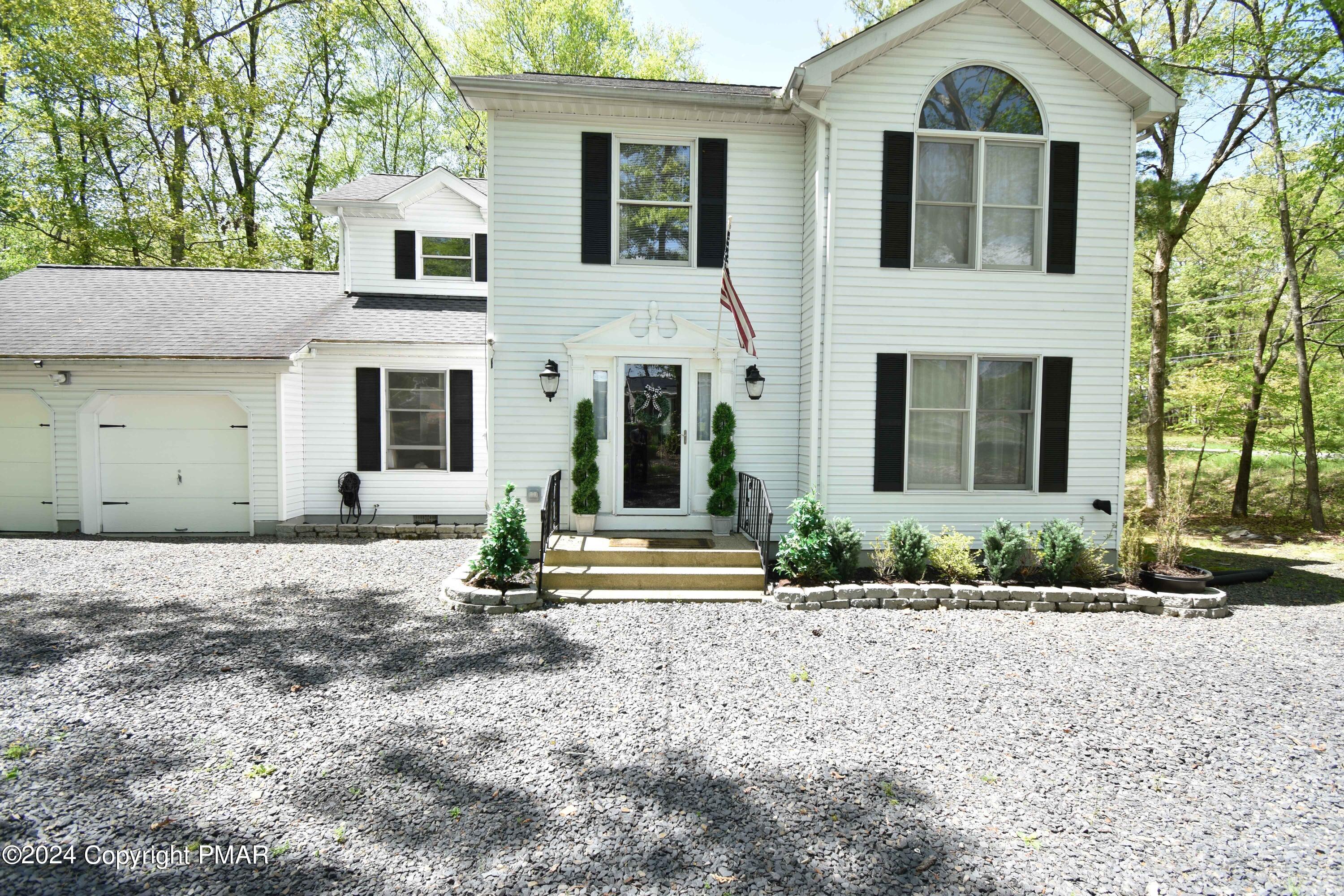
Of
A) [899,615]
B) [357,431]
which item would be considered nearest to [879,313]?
[899,615]

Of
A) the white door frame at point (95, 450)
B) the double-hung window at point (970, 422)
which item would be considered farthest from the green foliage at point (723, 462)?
the white door frame at point (95, 450)

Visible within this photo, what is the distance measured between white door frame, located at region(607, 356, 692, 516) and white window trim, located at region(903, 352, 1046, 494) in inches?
107

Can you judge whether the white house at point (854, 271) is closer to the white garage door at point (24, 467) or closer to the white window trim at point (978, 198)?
the white window trim at point (978, 198)

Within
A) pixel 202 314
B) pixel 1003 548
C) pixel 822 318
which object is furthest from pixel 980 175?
pixel 202 314

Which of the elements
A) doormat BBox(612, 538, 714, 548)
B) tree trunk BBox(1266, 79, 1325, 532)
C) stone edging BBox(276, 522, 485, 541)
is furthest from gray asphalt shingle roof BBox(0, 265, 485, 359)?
tree trunk BBox(1266, 79, 1325, 532)

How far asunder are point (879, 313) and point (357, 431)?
8296 millimetres

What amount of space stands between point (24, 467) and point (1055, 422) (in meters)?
15.4

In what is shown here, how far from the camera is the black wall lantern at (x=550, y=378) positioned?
750 centimetres

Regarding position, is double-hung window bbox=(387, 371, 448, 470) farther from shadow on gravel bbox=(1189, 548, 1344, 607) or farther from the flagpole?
shadow on gravel bbox=(1189, 548, 1344, 607)

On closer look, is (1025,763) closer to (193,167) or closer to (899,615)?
(899,615)

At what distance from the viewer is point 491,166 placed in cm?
761

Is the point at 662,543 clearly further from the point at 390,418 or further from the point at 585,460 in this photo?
the point at 390,418

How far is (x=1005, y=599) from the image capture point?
667 centimetres

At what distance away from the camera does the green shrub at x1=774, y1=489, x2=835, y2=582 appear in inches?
266
